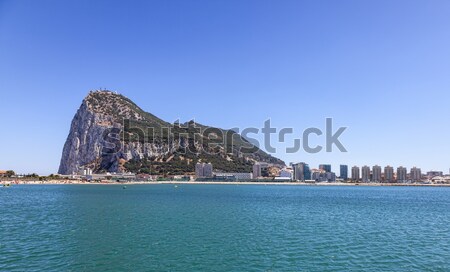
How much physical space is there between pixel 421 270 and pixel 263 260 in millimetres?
11667

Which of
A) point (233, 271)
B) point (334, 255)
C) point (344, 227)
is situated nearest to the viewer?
point (233, 271)

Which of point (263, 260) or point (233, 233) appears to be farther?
point (233, 233)

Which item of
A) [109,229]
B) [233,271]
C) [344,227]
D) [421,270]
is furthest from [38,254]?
[344,227]

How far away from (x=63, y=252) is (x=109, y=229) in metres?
11.0

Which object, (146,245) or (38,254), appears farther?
(146,245)

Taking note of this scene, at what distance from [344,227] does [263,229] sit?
1143 centimetres

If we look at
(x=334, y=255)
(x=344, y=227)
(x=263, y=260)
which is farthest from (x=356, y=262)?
(x=344, y=227)

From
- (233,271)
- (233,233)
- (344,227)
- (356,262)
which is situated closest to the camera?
(233,271)

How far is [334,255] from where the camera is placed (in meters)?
27.3

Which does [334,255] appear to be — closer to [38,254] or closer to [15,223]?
[38,254]

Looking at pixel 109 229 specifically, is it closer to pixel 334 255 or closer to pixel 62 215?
pixel 62 215

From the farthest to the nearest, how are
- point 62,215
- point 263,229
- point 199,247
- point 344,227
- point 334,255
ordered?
point 62,215, point 344,227, point 263,229, point 199,247, point 334,255

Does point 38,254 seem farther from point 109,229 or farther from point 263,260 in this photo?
point 263,260

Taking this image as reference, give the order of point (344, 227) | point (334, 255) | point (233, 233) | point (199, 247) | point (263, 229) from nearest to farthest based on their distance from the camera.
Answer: point (334, 255) < point (199, 247) < point (233, 233) < point (263, 229) < point (344, 227)
